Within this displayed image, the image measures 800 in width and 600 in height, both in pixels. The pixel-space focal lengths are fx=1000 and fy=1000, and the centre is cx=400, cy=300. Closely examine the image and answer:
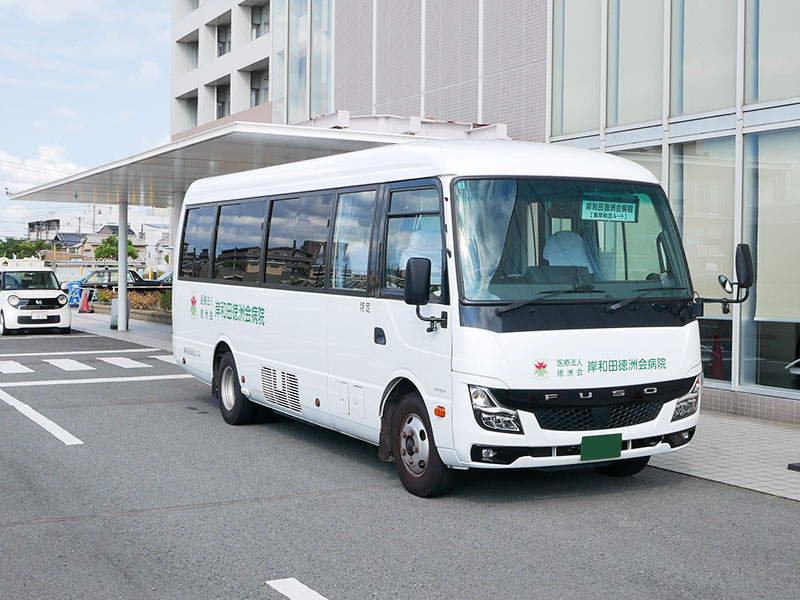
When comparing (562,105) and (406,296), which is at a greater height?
(562,105)

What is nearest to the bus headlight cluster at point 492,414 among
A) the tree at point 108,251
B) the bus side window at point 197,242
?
the bus side window at point 197,242

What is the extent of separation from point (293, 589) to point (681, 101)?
981cm

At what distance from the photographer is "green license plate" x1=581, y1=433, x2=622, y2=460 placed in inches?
283

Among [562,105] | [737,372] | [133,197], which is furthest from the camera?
[133,197]

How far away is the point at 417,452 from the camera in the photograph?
25.2ft

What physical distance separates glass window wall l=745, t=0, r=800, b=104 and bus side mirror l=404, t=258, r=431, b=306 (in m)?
6.55

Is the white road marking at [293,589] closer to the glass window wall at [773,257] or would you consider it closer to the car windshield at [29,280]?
the glass window wall at [773,257]

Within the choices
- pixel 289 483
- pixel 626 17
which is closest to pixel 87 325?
pixel 626 17

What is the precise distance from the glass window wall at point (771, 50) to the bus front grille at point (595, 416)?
579 cm

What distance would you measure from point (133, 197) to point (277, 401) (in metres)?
20.0

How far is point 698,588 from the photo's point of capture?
5.48 meters

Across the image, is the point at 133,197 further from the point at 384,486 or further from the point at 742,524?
the point at 742,524

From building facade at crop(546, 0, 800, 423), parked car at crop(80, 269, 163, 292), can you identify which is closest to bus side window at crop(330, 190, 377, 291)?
building facade at crop(546, 0, 800, 423)

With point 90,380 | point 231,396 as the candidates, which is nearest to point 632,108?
point 231,396
